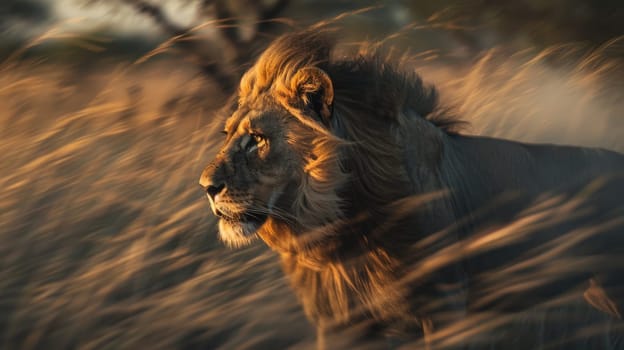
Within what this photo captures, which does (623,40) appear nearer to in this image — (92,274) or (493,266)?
(493,266)

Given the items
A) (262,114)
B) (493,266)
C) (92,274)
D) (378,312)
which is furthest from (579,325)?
(92,274)

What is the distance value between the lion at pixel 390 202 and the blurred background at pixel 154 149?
0.33 metres

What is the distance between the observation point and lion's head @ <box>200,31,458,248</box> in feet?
7.47

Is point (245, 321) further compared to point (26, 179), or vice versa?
point (26, 179)

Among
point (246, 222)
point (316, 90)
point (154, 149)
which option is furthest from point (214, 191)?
point (154, 149)

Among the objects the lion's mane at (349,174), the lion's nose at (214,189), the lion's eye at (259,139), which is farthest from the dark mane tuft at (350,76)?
the lion's nose at (214,189)

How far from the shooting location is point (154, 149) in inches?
138

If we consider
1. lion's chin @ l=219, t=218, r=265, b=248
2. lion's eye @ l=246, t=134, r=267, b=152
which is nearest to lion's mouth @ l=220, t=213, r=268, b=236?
lion's chin @ l=219, t=218, r=265, b=248

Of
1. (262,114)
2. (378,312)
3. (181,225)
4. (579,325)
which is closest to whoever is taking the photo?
(262,114)

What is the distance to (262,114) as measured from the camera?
7.72ft

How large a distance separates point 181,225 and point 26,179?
747mm

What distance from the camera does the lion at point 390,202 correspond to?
7.52ft

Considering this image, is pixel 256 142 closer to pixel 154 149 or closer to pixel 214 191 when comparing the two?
pixel 214 191

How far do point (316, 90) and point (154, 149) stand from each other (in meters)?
1.42
